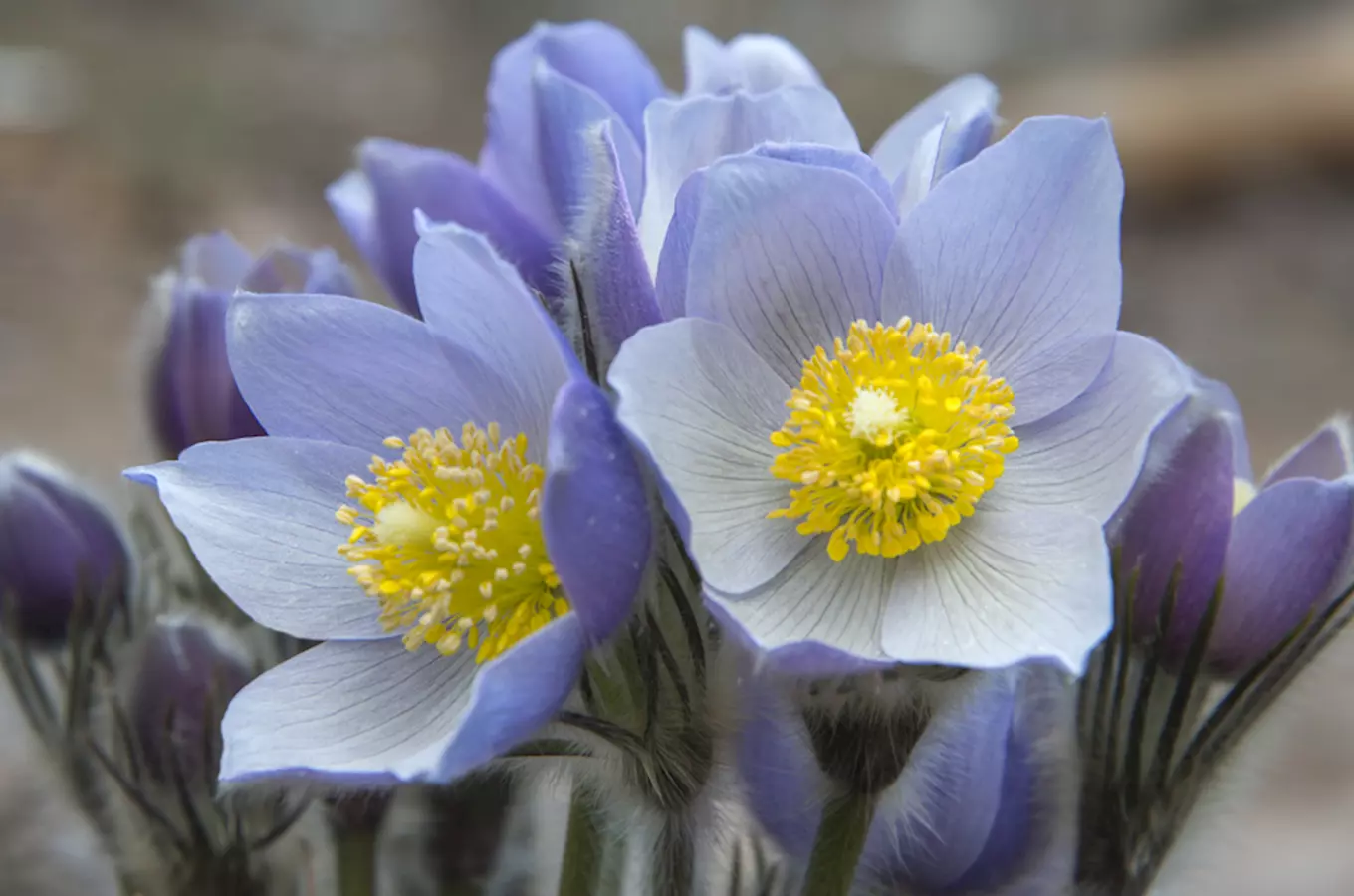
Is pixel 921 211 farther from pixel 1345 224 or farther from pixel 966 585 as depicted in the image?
pixel 1345 224

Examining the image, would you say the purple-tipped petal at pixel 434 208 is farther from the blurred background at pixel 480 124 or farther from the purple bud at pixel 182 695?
the blurred background at pixel 480 124

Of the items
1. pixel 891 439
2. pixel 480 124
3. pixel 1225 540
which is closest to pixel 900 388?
pixel 891 439

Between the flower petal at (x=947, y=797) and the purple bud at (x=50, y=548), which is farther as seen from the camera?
the purple bud at (x=50, y=548)

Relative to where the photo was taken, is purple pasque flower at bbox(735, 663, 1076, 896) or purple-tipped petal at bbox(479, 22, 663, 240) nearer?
purple pasque flower at bbox(735, 663, 1076, 896)

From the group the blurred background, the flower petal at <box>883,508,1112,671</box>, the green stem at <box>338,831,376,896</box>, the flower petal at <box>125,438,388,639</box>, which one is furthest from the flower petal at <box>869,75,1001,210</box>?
the blurred background

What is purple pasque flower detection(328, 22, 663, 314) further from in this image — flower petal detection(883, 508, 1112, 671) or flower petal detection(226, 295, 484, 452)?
flower petal detection(883, 508, 1112, 671)

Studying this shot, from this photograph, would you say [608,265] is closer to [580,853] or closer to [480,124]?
[580,853]

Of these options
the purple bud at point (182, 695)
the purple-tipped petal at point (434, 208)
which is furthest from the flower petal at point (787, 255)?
the purple bud at point (182, 695)
